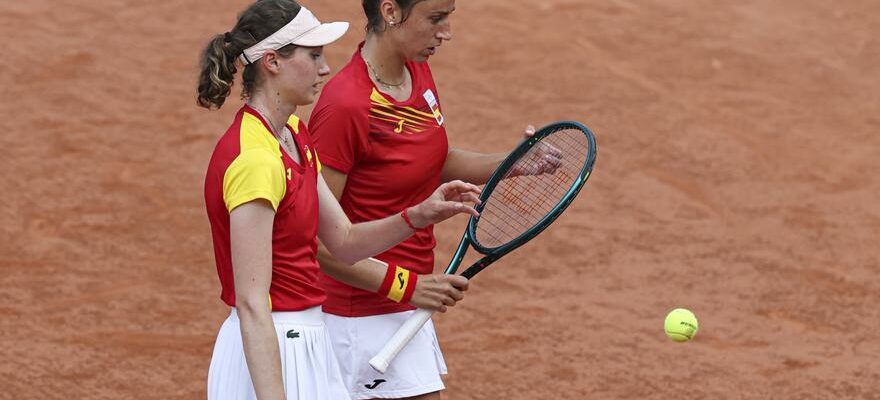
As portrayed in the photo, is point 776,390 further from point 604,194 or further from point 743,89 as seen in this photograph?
point 743,89

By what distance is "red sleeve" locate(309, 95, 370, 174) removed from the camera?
371 centimetres

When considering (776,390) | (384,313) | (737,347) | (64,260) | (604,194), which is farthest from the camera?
(604,194)

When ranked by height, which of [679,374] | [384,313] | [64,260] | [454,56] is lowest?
[64,260]

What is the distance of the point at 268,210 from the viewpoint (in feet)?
9.93

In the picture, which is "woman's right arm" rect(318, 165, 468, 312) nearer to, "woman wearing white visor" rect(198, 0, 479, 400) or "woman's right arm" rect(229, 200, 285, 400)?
"woman wearing white visor" rect(198, 0, 479, 400)

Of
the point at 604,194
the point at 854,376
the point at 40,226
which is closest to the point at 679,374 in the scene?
the point at 854,376

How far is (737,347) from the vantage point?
693 cm

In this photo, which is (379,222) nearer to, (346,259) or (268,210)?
(346,259)

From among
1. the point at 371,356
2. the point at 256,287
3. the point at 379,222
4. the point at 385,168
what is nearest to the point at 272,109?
the point at 256,287

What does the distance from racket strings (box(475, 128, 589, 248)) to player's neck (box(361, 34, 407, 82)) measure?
568 millimetres

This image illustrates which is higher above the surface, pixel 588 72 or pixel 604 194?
pixel 588 72

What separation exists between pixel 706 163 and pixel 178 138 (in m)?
3.92

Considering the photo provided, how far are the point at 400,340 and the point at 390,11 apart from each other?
0.99 meters

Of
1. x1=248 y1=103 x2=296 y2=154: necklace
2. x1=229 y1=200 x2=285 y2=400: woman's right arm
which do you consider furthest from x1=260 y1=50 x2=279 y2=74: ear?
x1=229 y1=200 x2=285 y2=400: woman's right arm
